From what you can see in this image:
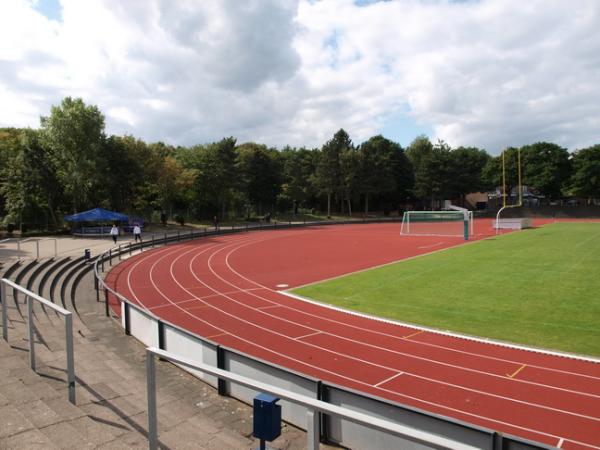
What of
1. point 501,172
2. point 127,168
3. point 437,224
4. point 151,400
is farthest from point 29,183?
point 501,172

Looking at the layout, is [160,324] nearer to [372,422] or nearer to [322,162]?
[372,422]

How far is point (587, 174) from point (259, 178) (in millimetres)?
57076

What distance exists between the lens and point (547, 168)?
7938 centimetres

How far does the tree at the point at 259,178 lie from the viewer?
236 ft

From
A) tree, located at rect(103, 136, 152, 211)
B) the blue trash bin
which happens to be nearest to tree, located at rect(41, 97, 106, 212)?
tree, located at rect(103, 136, 152, 211)

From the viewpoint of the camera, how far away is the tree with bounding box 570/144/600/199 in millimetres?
74438

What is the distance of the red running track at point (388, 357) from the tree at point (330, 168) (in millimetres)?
53070

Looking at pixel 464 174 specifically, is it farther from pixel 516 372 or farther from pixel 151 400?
pixel 151 400

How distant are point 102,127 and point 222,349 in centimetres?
4790

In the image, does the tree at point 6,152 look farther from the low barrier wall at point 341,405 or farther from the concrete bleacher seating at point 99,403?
the low barrier wall at point 341,405

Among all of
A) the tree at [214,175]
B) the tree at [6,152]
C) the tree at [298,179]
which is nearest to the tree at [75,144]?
the tree at [6,152]

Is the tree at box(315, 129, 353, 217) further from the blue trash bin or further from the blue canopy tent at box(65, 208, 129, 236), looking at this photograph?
the blue trash bin

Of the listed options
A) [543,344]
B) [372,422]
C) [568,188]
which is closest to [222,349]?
[372,422]

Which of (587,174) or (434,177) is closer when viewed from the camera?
(587,174)
